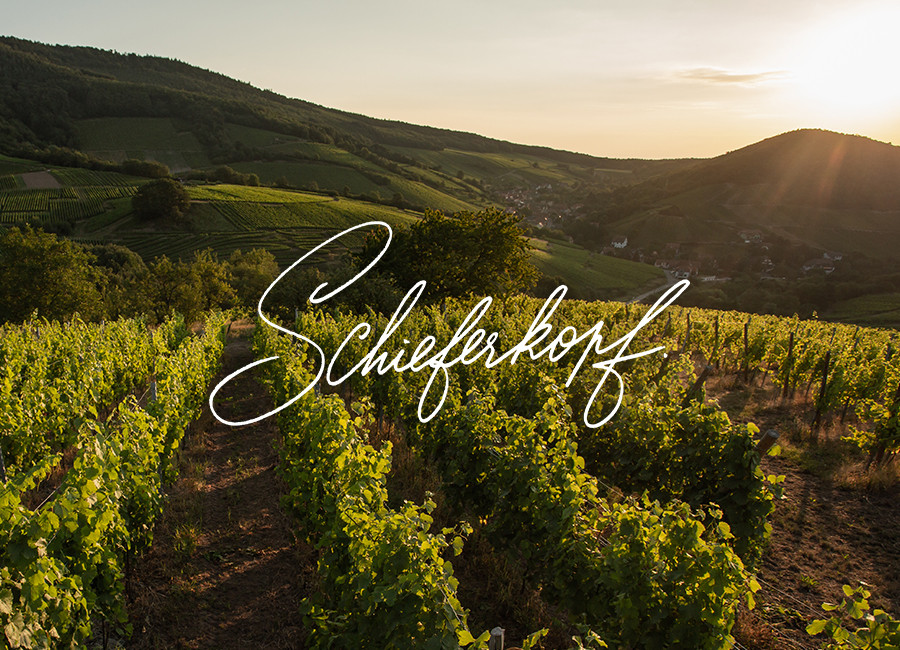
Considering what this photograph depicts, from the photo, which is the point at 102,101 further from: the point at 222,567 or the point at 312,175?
the point at 222,567

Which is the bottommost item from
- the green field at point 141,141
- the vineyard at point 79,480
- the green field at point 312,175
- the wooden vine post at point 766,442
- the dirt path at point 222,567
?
the dirt path at point 222,567

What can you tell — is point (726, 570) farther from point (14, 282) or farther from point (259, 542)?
point (14, 282)

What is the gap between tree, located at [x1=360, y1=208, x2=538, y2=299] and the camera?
984 inches

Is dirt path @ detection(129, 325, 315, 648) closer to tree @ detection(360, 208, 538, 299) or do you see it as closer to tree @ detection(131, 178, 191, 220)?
tree @ detection(360, 208, 538, 299)

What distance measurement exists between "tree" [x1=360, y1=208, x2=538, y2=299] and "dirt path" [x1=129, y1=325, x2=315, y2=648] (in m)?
16.0

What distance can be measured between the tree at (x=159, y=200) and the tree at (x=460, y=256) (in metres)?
53.5

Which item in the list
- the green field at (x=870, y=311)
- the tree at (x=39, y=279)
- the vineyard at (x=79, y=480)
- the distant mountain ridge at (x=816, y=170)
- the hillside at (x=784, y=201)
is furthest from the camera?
the distant mountain ridge at (x=816, y=170)

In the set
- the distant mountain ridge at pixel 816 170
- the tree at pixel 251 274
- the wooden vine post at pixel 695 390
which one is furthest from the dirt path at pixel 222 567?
the distant mountain ridge at pixel 816 170

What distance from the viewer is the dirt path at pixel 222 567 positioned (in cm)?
548

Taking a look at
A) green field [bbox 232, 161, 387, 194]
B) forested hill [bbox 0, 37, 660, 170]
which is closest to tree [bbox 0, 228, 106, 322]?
green field [bbox 232, 161, 387, 194]

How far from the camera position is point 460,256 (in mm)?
24953

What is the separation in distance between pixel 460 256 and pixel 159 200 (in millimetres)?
58417

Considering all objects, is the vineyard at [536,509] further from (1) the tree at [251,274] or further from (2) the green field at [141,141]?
(2) the green field at [141,141]

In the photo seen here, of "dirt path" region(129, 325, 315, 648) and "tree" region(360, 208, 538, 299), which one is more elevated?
"tree" region(360, 208, 538, 299)
